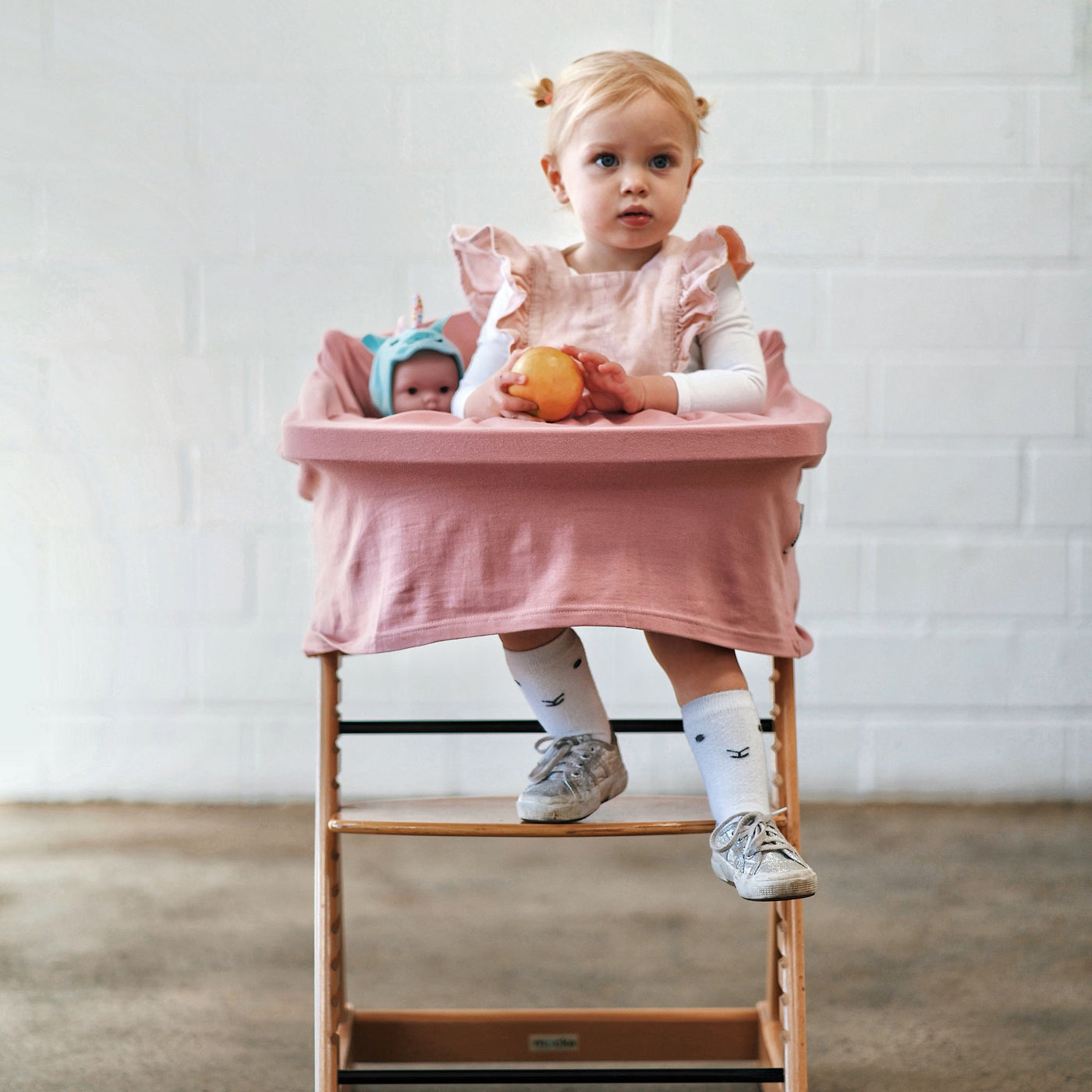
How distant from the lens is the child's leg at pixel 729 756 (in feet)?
3.89

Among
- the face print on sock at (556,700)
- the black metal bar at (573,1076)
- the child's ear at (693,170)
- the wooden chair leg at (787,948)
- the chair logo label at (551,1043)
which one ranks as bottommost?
the chair logo label at (551,1043)

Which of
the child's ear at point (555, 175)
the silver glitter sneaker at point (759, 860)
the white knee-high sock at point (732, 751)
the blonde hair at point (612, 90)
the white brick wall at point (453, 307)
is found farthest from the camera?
the white brick wall at point (453, 307)

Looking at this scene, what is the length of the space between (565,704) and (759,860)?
297 millimetres

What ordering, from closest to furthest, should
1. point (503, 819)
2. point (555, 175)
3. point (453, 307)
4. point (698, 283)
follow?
point (503, 819), point (698, 283), point (555, 175), point (453, 307)

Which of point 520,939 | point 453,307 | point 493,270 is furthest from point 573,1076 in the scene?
point 453,307

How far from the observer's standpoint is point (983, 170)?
2.32m

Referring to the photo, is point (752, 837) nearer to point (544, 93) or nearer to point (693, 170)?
point (693, 170)

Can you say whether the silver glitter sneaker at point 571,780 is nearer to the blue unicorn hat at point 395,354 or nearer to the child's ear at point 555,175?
the blue unicorn hat at point 395,354

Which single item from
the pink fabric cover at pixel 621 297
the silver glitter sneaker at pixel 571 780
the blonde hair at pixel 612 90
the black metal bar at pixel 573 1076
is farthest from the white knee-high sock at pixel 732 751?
the blonde hair at pixel 612 90

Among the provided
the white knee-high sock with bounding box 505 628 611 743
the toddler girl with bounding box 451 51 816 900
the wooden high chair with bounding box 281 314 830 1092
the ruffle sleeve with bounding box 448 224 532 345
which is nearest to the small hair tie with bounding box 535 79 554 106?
the toddler girl with bounding box 451 51 816 900

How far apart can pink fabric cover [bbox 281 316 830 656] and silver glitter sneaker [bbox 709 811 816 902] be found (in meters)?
0.16

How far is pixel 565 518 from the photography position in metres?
1.19

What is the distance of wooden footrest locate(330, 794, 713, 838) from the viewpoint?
123cm

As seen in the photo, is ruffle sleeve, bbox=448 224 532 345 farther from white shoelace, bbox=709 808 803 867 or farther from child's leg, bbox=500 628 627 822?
white shoelace, bbox=709 808 803 867
